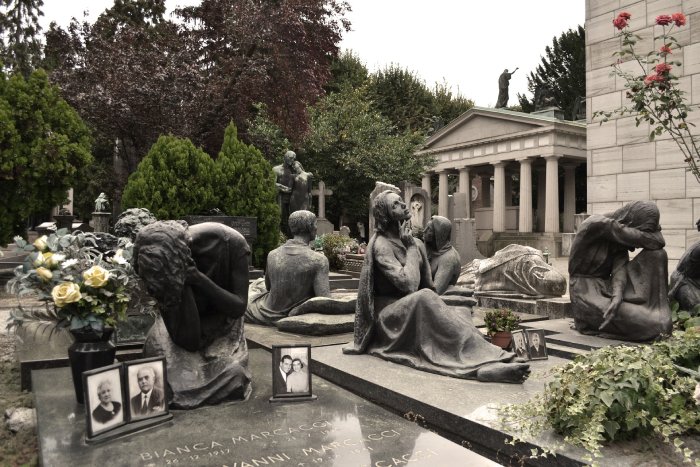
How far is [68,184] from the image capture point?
521 inches

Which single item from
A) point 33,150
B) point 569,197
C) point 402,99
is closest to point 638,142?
point 33,150

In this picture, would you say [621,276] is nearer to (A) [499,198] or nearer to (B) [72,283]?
(B) [72,283]

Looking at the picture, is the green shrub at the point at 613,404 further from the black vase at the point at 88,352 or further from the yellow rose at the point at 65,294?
the yellow rose at the point at 65,294

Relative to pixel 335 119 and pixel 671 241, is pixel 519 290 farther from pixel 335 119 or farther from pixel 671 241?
pixel 335 119

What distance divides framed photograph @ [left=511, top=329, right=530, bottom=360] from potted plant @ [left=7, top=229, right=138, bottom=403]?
3.21m

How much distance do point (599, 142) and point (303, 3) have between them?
13802mm

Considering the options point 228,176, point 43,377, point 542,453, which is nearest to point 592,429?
point 542,453

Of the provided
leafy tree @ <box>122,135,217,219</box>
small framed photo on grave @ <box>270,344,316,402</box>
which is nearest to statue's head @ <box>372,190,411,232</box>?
small framed photo on grave @ <box>270,344,316,402</box>

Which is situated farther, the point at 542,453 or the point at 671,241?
the point at 671,241

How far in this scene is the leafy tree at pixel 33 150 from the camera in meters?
12.2

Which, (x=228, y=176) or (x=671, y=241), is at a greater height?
(x=228, y=176)

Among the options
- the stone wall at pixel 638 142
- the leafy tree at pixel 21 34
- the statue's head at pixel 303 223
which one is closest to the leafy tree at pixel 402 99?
the leafy tree at pixel 21 34

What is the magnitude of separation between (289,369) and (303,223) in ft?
11.3

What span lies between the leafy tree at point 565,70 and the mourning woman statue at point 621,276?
35.0 meters
